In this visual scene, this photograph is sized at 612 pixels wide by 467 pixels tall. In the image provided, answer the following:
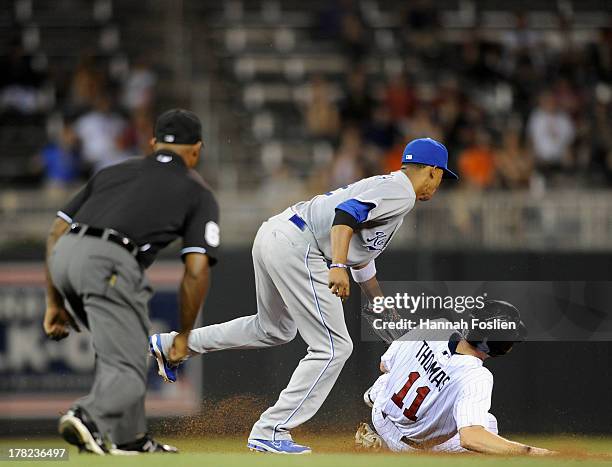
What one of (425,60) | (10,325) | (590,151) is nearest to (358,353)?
(10,325)

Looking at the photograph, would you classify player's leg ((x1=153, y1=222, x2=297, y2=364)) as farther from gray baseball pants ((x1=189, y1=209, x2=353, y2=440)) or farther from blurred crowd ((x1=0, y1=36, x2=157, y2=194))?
blurred crowd ((x1=0, y1=36, x2=157, y2=194))

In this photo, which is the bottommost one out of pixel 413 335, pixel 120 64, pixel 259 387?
pixel 259 387

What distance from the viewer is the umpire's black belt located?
261 inches

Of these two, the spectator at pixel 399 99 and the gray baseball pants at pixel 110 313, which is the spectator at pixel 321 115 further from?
the gray baseball pants at pixel 110 313

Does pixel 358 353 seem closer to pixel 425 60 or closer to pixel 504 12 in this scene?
pixel 425 60

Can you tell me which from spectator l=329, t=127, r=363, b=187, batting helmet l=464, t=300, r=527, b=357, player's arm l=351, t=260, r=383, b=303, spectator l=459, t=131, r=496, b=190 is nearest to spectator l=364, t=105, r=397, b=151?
spectator l=329, t=127, r=363, b=187

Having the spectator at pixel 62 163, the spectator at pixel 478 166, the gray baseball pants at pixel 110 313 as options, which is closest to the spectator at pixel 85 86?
the spectator at pixel 62 163

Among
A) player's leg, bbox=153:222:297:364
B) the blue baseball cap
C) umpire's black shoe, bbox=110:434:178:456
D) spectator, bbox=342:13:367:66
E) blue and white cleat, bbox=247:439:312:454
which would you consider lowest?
blue and white cleat, bbox=247:439:312:454

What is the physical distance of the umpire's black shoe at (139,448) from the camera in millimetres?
6760

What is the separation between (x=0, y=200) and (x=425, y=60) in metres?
6.52

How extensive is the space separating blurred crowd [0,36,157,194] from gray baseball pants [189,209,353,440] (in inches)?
235

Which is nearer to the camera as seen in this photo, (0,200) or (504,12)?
(0,200)

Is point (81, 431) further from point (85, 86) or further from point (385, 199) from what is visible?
point (85, 86)

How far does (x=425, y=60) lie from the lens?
16.5 m
